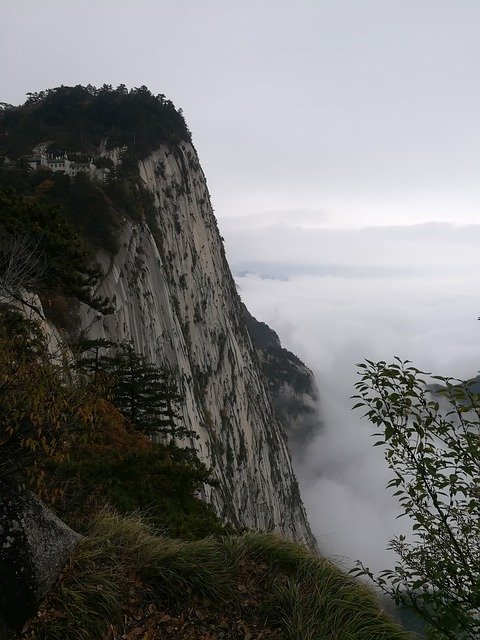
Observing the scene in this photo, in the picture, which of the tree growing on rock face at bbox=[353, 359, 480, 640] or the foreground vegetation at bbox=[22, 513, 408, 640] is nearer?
the tree growing on rock face at bbox=[353, 359, 480, 640]

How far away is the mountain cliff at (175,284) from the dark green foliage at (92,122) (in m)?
0.25

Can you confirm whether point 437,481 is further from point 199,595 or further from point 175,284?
point 175,284

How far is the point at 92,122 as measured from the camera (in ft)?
209

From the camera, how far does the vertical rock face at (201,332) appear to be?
108 feet

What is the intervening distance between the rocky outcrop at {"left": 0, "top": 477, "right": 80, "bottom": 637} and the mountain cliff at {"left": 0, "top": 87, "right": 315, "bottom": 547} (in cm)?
1779

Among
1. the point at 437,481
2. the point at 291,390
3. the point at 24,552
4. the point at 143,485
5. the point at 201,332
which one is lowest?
the point at 291,390

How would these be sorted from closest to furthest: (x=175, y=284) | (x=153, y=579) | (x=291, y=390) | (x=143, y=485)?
(x=153, y=579), (x=143, y=485), (x=175, y=284), (x=291, y=390)

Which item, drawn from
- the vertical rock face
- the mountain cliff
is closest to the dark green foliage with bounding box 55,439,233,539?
the mountain cliff

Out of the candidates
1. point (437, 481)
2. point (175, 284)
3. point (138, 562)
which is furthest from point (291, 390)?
point (437, 481)

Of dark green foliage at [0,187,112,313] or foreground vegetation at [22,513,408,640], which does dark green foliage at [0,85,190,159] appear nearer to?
dark green foliage at [0,187,112,313]

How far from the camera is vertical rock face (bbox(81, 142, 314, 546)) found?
32.8 metres

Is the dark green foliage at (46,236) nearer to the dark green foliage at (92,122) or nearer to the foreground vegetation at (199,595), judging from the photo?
the foreground vegetation at (199,595)

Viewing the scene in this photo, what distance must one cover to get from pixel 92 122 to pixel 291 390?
395ft

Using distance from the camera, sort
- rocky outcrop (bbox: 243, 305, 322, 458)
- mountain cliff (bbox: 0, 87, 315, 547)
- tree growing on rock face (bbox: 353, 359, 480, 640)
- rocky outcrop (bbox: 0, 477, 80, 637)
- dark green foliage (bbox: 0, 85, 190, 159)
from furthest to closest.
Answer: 1. rocky outcrop (bbox: 243, 305, 322, 458)
2. dark green foliage (bbox: 0, 85, 190, 159)
3. mountain cliff (bbox: 0, 87, 315, 547)
4. rocky outcrop (bbox: 0, 477, 80, 637)
5. tree growing on rock face (bbox: 353, 359, 480, 640)
